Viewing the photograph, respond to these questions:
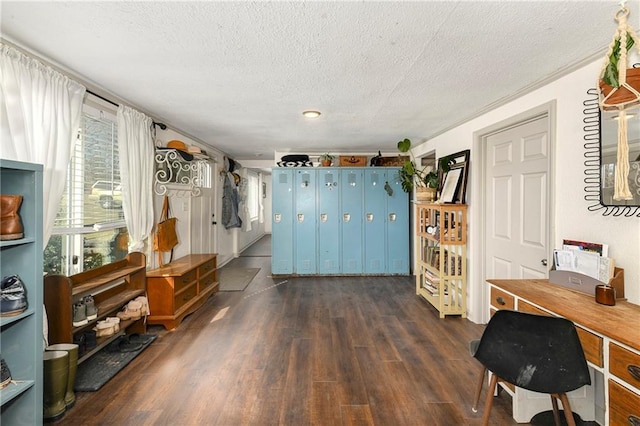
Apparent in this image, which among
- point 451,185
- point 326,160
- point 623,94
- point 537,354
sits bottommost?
point 537,354

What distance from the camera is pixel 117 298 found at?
8.60 feet

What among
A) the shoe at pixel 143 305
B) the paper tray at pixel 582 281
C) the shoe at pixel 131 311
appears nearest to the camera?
the paper tray at pixel 582 281

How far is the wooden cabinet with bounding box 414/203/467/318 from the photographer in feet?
10.8

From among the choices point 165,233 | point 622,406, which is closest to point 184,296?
point 165,233

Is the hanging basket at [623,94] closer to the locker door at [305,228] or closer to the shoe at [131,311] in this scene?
the shoe at [131,311]

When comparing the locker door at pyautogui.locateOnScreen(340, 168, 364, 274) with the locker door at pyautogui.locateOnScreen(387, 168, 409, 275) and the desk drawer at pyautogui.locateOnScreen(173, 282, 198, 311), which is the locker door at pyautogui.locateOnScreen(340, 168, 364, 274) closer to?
the locker door at pyautogui.locateOnScreen(387, 168, 409, 275)

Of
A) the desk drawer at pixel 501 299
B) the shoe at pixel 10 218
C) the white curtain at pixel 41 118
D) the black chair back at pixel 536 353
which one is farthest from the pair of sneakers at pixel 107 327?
the desk drawer at pixel 501 299

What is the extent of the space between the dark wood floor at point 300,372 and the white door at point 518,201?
2.73 ft

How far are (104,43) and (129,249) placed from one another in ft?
6.29

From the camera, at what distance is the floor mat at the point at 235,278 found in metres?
4.51

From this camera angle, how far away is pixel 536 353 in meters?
1.34

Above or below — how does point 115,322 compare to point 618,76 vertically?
below

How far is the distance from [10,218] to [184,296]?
2044 mm

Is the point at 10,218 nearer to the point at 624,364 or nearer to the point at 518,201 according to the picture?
the point at 624,364
